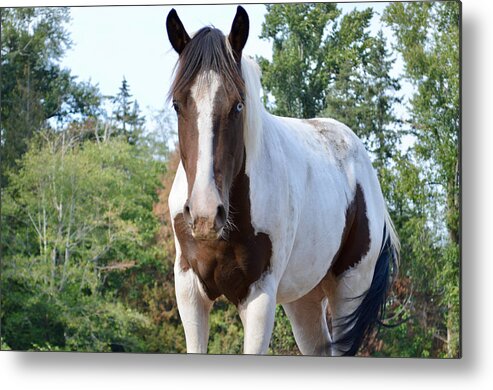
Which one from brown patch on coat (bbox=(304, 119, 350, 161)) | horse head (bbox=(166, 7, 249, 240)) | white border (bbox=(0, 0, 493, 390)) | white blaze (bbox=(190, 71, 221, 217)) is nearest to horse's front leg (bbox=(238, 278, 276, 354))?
horse head (bbox=(166, 7, 249, 240))

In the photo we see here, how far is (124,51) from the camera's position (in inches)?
204

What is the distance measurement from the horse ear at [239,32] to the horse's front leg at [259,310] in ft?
2.95

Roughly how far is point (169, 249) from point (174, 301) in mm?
278

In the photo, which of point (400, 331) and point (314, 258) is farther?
point (400, 331)

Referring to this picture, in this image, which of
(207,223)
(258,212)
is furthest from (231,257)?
(207,223)

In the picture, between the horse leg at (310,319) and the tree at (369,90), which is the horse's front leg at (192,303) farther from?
the tree at (369,90)

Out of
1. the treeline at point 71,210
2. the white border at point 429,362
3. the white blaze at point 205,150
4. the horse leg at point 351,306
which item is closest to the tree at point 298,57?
the treeline at point 71,210

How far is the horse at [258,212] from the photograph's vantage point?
3799 millimetres

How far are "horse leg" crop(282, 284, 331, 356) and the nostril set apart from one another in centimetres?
126

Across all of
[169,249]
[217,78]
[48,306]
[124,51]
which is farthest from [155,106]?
[217,78]

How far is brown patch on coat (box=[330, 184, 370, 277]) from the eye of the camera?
475 cm

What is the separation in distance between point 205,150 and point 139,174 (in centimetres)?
162

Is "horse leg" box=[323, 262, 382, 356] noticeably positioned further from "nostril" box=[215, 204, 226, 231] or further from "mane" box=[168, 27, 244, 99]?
"mane" box=[168, 27, 244, 99]

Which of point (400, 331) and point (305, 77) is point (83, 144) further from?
point (400, 331)
